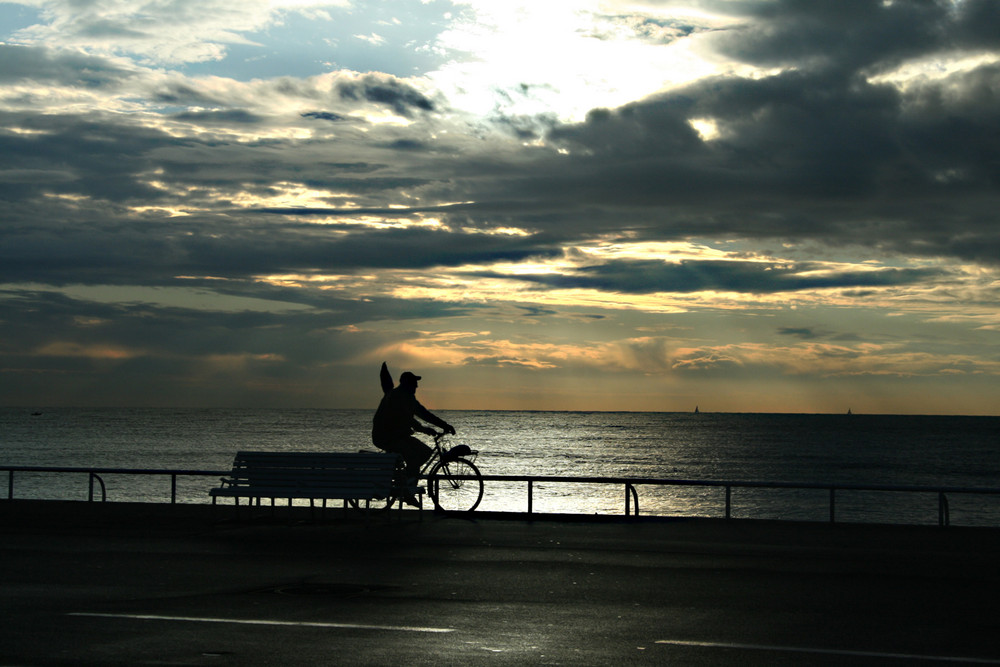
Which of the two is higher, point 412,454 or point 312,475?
point 412,454

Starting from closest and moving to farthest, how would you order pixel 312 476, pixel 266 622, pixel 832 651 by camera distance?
pixel 832 651, pixel 266 622, pixel 312 476

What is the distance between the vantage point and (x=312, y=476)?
572 inches

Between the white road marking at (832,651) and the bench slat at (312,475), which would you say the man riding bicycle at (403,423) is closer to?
the bench slat at (312,475)

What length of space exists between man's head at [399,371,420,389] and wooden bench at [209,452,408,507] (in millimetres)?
1414

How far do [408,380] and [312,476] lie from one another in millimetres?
2131

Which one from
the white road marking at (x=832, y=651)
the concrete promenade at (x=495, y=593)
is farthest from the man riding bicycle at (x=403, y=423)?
the white road marking at (x=832, y=651)

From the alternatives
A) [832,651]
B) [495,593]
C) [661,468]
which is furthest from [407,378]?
[661,468]

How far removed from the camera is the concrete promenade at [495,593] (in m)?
6.66

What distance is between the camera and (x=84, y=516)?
1570 centimetres

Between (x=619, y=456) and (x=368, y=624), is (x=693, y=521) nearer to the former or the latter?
(x=368, y=624)

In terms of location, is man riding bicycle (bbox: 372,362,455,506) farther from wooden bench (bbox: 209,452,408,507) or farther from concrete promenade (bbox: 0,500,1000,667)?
concrete promenade (bbox: 0,500,1000,667)

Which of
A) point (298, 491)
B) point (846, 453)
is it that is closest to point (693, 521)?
point (298, 491)

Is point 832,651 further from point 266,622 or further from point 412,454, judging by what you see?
point 412,454

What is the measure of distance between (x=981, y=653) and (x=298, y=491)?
969 cm
